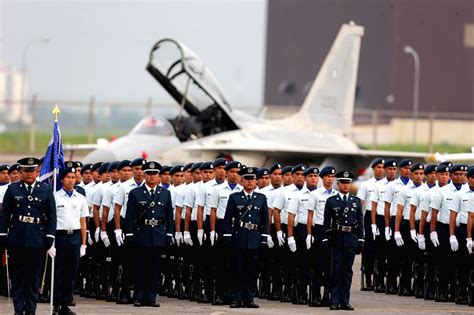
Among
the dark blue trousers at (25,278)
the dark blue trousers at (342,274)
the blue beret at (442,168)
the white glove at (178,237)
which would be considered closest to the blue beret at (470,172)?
the blue beret at (442,168)

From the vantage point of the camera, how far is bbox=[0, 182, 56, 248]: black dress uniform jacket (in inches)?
581

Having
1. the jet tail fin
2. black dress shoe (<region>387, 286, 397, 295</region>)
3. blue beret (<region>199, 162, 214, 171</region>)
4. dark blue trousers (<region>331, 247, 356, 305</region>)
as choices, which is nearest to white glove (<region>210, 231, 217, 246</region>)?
blue beret (<region>199, 162, 214, 171</region>)

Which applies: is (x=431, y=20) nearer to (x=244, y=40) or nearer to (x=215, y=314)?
(x=215, y=314)

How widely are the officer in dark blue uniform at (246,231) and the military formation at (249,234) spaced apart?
12mm

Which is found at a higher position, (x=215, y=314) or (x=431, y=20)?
(x=431, y=20)

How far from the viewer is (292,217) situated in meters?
17.6

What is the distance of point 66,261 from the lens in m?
15.7

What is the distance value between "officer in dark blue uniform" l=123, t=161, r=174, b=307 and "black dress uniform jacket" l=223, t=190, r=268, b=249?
0.69 meters

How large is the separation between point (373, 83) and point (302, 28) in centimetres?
694

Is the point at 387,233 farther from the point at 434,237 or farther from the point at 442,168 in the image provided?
the point at 442,168

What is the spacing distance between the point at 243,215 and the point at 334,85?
16.7 metres

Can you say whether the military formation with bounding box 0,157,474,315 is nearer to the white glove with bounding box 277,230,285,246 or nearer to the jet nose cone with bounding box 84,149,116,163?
the white glove with bounding box 277,230,285,246

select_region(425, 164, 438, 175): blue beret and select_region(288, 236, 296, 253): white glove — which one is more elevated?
select_region(425, 164, 438, 175): blue beret

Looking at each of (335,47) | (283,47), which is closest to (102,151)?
(335,47)
